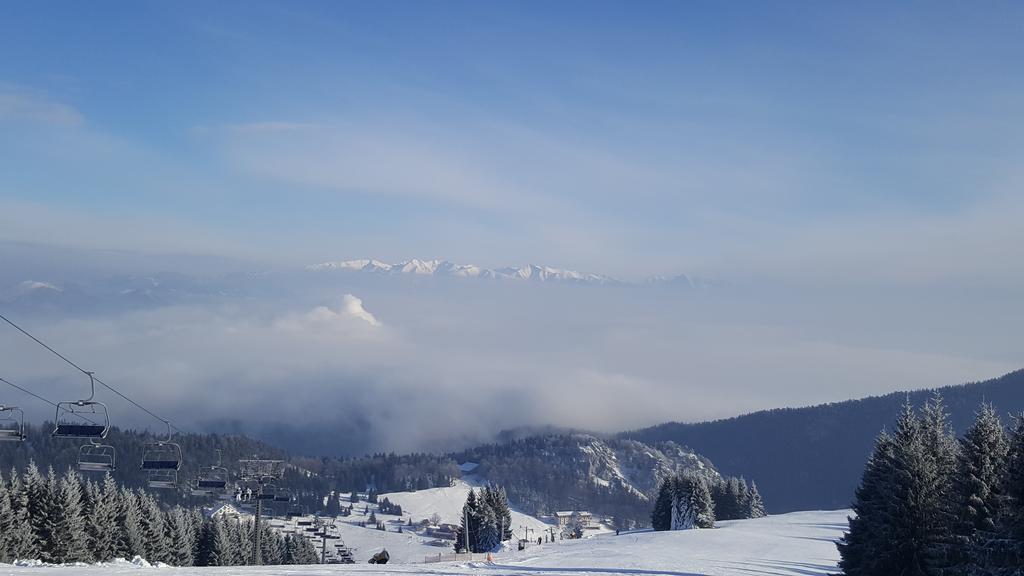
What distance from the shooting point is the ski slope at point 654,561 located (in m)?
41.6

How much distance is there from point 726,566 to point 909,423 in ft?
63.0

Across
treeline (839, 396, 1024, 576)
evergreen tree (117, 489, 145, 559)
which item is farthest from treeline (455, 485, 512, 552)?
treeline (839, 396, 1024, 576)

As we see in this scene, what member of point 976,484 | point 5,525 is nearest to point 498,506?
point 5,525

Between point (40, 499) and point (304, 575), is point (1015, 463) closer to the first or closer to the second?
point (304, 575)

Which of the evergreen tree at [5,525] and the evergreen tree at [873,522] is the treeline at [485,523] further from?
the evergreen tree at [873,522]

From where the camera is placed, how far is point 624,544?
76750mm

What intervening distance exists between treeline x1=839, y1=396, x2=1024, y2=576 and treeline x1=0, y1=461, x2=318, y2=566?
52.2 metres

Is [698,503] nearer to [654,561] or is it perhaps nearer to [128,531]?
[654,561]

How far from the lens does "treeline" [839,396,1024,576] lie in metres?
30.5

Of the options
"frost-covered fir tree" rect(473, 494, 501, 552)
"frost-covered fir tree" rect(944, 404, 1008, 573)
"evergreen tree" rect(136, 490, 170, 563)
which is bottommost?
"frost-covered fir tree" rect(473, 494, 501, 552)

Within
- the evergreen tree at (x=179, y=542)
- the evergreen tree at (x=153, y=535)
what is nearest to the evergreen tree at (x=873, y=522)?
the evergreen tree at (x=153, y=535)

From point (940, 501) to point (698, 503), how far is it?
81.9 meters

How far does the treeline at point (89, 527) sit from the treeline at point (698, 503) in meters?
56.5

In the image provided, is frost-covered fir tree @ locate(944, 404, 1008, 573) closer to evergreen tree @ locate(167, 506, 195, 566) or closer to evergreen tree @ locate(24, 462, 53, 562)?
evergreen tree @ locate(24, 462, 53, 562)
